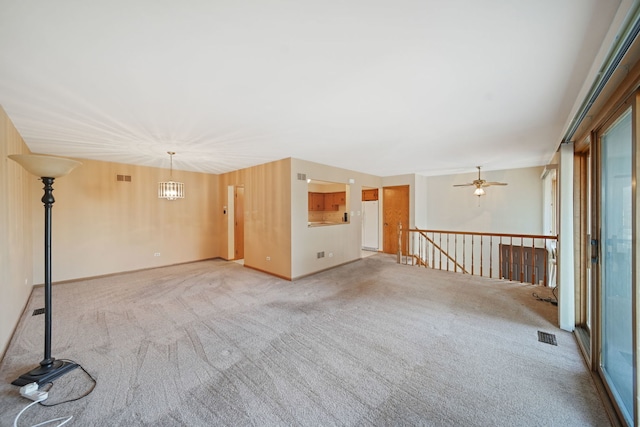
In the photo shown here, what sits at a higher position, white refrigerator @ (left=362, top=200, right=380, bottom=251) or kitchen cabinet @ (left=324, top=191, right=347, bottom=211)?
kitchen cabinet @ (left=324, top=191, right=347, bottom=211)

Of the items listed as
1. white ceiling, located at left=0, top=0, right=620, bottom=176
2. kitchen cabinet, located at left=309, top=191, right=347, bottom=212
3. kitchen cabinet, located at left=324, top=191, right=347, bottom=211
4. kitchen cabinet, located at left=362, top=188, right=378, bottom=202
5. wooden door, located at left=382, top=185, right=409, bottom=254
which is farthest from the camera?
kitchen cabinet, located at left=309, top=191, right=347, bottom=212

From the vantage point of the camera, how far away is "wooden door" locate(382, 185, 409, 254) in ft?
25.0

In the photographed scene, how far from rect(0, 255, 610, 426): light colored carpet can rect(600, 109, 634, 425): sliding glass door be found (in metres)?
0.23

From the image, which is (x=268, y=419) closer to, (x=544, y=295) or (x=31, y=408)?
(x=31, y=408)

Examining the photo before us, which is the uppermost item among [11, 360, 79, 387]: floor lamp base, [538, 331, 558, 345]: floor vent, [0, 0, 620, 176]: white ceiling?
[0, 0, 620, 176]: white ceiling

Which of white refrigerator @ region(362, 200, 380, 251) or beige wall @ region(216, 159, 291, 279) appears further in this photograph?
white refrigerator @ region(362, 200, 380, 251)

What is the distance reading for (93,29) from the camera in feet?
4.81

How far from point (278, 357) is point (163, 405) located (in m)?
0.94

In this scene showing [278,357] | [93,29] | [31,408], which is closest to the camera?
[93,29]

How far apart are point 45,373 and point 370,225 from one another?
296 inches

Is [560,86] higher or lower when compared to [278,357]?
higher

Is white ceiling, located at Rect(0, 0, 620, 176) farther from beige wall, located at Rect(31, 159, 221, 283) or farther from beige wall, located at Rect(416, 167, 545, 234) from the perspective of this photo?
beige wall, located at Rect(416, 167, 545, 234)

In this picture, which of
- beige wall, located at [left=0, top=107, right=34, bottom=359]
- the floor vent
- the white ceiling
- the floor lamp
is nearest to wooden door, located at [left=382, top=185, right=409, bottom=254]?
the white ceiling

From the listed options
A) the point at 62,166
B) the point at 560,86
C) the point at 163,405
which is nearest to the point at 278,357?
the point at 163,405
